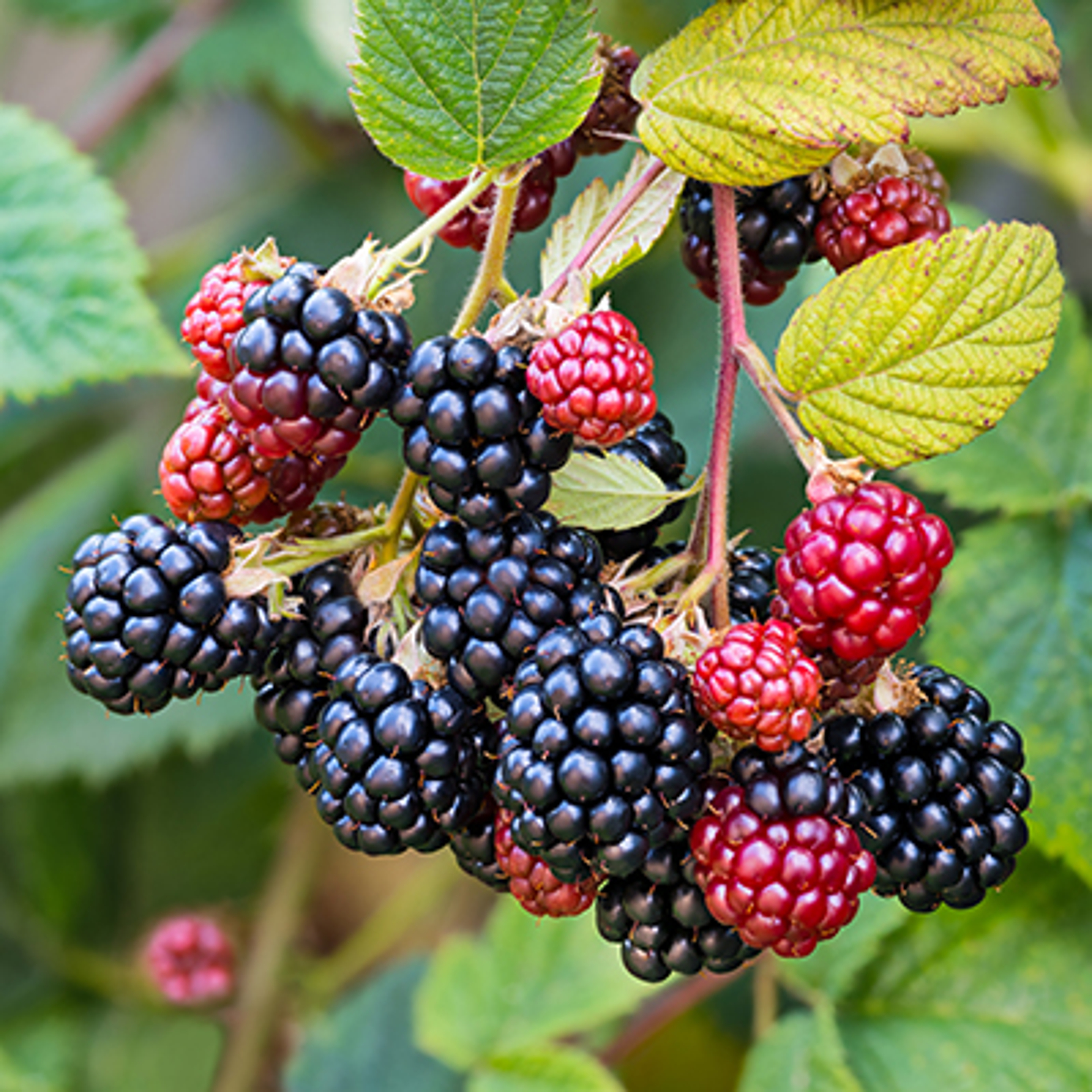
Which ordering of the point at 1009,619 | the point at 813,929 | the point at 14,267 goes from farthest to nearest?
the point at 14,267
the point at 1009,619
the point at 813,929

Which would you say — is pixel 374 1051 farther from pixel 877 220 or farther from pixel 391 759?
pixel 877 220

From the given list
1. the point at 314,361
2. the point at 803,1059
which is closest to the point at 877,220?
the point at 314,361

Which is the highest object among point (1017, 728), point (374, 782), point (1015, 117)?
point (374, 782)

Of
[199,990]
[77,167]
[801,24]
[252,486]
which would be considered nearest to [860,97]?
[801,24]

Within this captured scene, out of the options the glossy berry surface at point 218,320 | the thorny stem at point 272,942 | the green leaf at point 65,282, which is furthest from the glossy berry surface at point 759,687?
the thorny stem at point 272,942

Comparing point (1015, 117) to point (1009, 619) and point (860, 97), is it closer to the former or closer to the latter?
point (1009, 619)

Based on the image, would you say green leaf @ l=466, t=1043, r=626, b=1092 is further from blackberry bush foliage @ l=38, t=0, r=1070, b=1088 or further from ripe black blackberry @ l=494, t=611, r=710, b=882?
ripe black blackberry @ l=494, t=611, r=710, b=882
